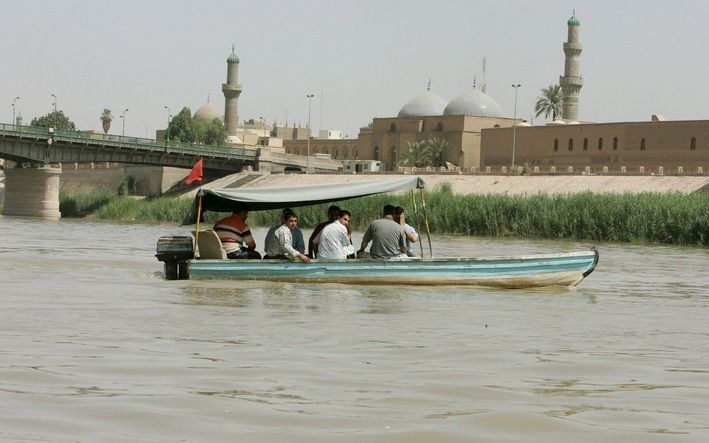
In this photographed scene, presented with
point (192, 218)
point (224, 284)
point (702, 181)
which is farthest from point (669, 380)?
point (702, 181)

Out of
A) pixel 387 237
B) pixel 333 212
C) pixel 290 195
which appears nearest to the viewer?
pixel 333 212

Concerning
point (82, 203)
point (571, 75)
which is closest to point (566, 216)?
point (82, 203)

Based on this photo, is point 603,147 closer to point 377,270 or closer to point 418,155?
point 418,155

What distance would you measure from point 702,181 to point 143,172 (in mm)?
49313

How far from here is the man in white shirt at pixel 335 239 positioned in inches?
729

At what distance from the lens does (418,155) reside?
340 feet

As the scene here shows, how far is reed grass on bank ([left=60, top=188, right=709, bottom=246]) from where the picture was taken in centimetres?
4053

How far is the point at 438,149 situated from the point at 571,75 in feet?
42.1

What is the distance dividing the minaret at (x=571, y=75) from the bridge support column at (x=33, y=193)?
44.0 m

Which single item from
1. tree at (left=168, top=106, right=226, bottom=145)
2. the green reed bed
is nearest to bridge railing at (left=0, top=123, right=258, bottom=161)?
the green reed bed

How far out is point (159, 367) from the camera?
9641mm

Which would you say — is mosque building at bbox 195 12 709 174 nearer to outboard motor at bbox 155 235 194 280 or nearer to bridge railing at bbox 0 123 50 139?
bridge railing at bbox 0 123 50 139

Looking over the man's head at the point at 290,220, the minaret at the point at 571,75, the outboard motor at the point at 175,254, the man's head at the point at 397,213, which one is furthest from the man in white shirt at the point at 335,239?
the minaret at the point at 571,75

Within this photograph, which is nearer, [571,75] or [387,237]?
[387,237]
